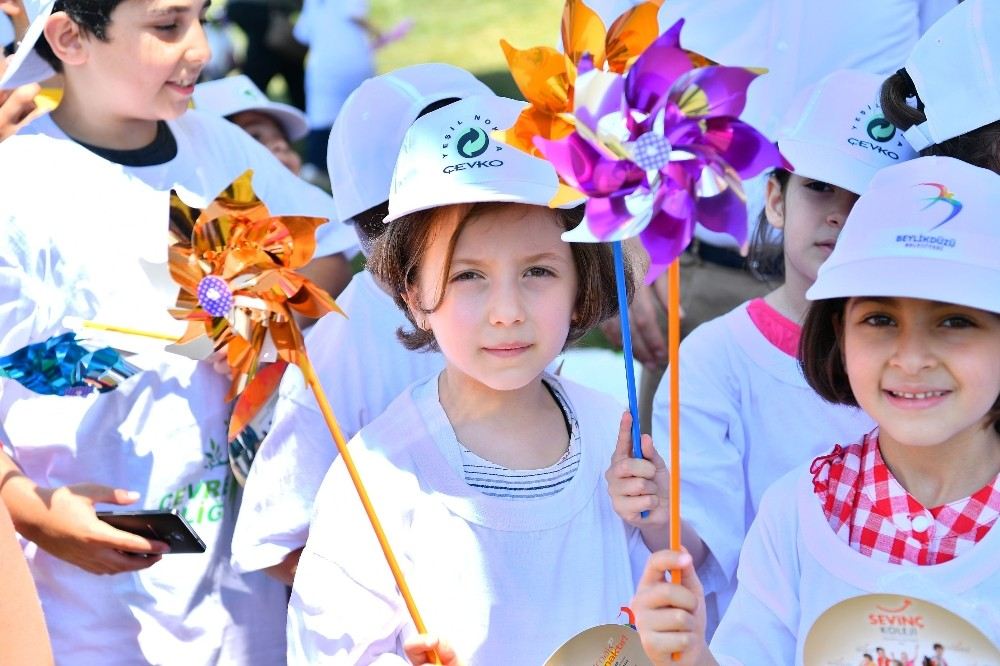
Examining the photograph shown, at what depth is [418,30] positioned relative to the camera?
10.5 metres

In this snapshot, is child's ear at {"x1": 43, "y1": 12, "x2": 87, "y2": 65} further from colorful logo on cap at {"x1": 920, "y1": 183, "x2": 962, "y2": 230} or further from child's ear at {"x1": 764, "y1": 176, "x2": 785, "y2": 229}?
colorful logo on cap at {"x1": 920, "y1": 183, "x2": 962, "y2": 230}

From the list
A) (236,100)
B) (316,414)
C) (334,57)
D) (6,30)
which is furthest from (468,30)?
(316,414)

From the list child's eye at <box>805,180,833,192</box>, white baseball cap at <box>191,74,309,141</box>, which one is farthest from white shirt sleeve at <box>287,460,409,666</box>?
white baseball cap at <box>191,74,309,141</box>

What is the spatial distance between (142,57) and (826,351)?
1.35 meters

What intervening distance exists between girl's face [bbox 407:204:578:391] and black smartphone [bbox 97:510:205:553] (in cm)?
57

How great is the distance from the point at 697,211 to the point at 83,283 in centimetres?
124

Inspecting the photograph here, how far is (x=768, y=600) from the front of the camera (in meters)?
1.90

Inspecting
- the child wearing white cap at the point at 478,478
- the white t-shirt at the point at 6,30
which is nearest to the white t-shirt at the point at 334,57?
the white t-shirt at the point at 6,30

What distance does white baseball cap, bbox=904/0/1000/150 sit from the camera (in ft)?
7.44

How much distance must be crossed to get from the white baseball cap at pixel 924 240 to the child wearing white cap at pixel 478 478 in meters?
0.42

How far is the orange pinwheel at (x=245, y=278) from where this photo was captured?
7.39 feet

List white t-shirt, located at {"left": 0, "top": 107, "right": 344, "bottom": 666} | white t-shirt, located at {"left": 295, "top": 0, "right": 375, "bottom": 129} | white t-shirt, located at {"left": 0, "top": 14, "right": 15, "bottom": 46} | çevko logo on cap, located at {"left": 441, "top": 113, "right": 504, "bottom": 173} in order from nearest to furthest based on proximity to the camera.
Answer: çevko logo on cap, located at {"left": 441, "top": 113, "right": 504, "bottom": 173}
white t-shirt, located at {"left": 0, "top": 107, "right": 344, "bottom": 666}
white t-shirt, located at {"left": 0, "top": 14, "right": 15, "bottom": 46}
white t-shirt, located at {"left": 295, "top": 0, "right": 375, "bottom": 129}

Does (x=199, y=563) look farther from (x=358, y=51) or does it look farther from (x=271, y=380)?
(x=358, y=51)

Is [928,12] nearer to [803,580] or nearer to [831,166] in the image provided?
[831,166]
